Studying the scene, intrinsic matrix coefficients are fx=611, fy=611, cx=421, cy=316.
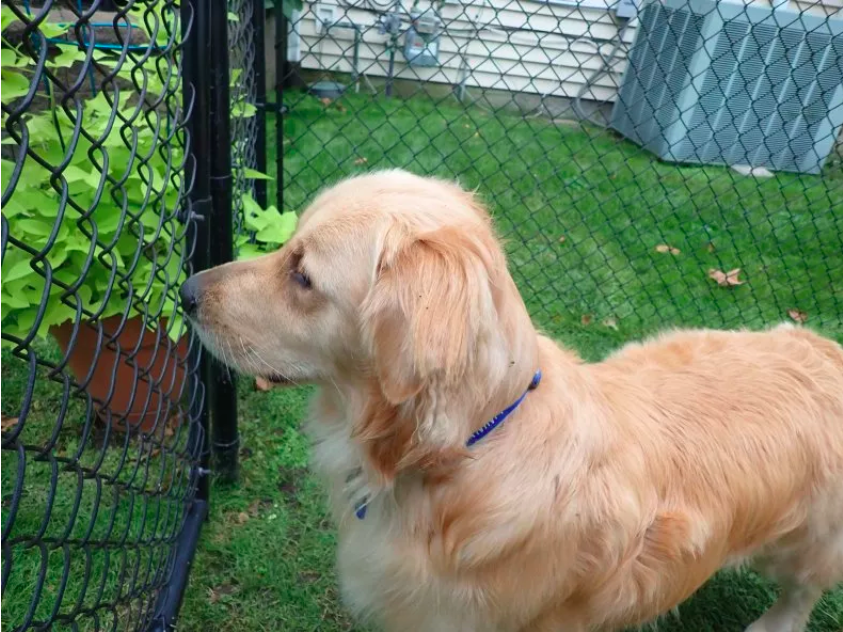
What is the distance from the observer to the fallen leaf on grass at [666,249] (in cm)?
493

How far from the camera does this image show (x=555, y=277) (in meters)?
4.49

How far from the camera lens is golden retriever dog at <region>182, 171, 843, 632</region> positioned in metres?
1.43

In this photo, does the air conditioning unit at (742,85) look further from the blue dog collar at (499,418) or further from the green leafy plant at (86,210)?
the blue dog collar at (499,418)

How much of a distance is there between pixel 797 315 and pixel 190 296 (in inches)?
167

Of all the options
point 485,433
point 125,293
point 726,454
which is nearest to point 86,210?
point 125,293

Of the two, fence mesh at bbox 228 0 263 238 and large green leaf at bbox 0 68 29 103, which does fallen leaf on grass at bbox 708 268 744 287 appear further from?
large green leaf at bbox 0 68 29 103

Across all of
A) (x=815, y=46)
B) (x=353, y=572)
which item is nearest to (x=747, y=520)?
(x=353, y=572)

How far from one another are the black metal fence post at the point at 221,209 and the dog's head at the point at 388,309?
50 centimetres

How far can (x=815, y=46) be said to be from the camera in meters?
6.96

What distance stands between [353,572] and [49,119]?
176 cm

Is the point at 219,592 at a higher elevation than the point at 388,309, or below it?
below

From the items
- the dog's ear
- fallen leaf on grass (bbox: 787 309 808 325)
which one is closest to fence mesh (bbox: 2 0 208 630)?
the dog's ear

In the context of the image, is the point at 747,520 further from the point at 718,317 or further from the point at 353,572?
the point at 718,317

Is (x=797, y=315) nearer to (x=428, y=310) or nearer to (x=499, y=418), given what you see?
(x=499, y=418)
